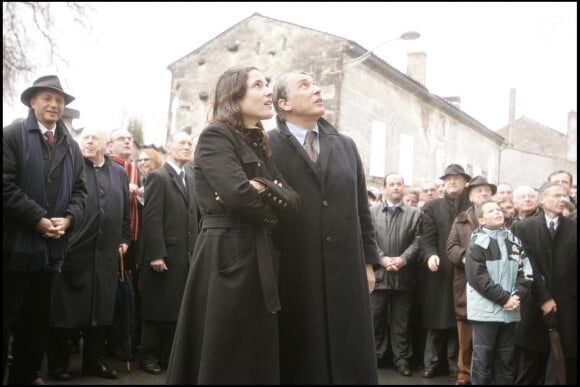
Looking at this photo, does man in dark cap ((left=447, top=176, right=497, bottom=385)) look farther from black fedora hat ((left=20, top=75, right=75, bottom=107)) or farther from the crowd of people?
black fedora hat ((left=20, top=75, right=75, bottom=107))

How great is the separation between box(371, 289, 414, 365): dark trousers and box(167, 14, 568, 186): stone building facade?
10563mm

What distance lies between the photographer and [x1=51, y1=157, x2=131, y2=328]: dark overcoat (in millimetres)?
5668

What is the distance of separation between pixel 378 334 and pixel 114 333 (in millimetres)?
2886

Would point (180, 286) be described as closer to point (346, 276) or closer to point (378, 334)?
point (378, 334)

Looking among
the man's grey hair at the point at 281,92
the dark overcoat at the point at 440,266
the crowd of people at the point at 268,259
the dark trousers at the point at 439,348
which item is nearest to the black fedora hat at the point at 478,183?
the crowd of people at the point at 268,259

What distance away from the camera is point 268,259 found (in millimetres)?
3477

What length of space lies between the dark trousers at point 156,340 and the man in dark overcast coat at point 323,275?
2.89 meters

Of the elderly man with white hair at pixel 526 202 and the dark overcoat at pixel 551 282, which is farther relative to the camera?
the elderly man with white hair at pixel 526 202

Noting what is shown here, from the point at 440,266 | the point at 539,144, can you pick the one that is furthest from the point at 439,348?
the point at 539,144

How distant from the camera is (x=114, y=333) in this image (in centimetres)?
654

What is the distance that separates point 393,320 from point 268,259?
4.12 meters

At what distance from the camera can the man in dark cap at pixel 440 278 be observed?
6.95 meters

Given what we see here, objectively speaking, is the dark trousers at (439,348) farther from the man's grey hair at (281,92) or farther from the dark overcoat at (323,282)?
the man's grey hair at (281,92)

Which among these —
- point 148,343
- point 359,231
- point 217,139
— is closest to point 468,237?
point 359,231
